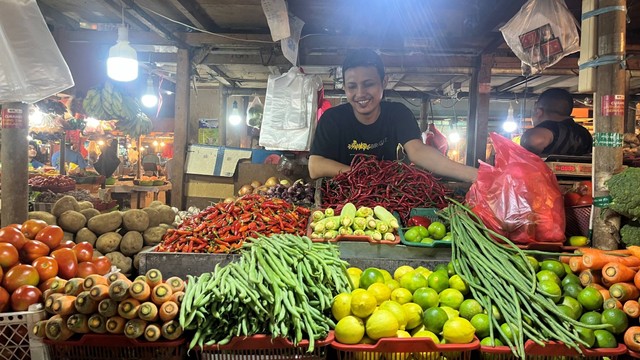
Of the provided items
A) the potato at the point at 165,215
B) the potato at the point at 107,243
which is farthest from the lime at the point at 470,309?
the potato at the point at 165,215

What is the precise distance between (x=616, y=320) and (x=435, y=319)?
2.67 feet

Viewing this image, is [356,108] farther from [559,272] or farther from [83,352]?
[83,352]

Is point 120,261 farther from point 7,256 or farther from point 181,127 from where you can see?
point 181,127

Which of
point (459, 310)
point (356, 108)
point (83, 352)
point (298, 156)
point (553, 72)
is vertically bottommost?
point (83, 352)

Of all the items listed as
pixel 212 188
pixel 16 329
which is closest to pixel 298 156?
pixel 212 188

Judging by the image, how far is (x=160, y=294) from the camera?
180 centimetres

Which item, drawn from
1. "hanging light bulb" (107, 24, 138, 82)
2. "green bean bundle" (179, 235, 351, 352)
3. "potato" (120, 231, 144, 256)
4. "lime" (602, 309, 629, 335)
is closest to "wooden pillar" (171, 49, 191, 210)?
"hanging light bulb" (107, 24, 138, 82)

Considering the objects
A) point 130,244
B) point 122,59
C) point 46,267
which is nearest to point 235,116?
point 122,59

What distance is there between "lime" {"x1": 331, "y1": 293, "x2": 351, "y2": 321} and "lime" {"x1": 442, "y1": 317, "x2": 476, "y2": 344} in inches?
17.4

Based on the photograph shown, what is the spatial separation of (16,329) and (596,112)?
343 centimetres

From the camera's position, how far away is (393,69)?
23.4ft

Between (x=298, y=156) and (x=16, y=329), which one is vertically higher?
(x=298, y=156)

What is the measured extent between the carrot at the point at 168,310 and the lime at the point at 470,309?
132 centimetres

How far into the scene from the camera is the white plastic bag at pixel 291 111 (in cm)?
527
